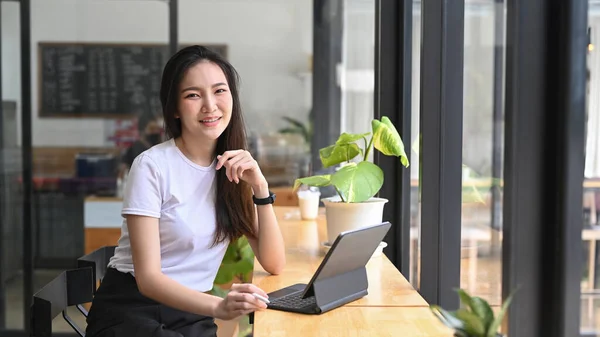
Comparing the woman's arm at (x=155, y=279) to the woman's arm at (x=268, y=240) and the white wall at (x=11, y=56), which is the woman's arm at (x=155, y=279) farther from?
the white wall at (x=11, y=56)

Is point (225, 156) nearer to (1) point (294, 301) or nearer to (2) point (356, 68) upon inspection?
(1) point (294, 301)

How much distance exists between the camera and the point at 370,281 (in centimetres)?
217

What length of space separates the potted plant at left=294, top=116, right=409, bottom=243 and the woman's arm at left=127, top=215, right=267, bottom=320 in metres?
0.61

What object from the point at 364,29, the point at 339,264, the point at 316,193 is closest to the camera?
the point at 339,264

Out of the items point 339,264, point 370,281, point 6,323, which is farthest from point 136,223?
point 6,323

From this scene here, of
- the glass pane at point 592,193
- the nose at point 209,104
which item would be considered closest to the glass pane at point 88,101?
the nose at point 209,104

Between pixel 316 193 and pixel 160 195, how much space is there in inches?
62.4

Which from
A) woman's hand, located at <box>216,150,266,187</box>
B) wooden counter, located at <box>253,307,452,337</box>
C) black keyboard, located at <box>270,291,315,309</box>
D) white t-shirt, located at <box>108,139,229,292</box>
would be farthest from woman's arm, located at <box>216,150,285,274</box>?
wooden counter, located at <box>253,307,452,337</box>

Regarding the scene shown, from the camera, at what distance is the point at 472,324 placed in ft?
3.24

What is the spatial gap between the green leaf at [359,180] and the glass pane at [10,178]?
9.51 ft

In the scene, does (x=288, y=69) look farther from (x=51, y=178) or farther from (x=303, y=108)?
(x=51, y=178)

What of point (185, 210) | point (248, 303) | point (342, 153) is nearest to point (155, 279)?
point (185, 210)

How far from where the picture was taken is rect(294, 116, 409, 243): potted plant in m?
2.33

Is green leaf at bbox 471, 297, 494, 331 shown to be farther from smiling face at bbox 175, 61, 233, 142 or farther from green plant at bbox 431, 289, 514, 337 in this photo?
smiling face at bbox 175, 61, 233, 142
